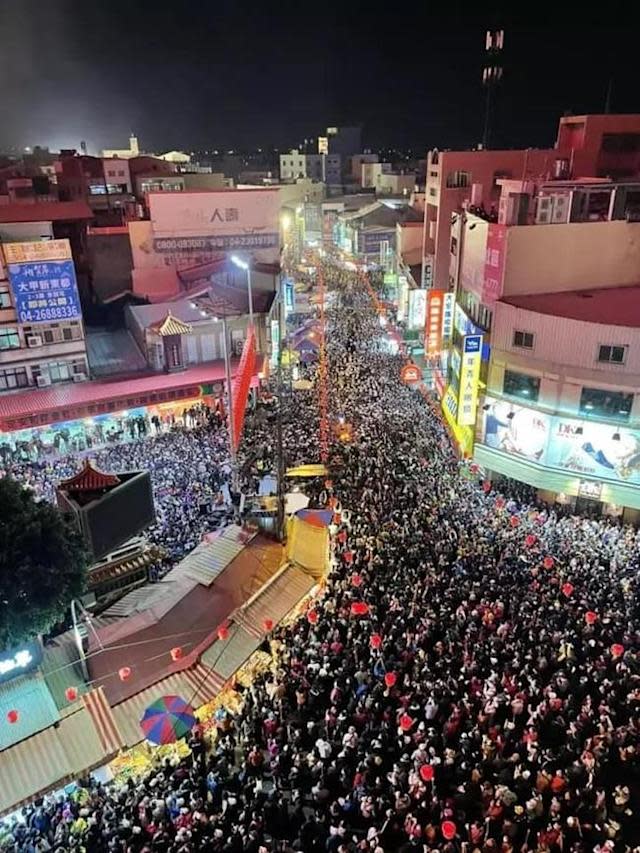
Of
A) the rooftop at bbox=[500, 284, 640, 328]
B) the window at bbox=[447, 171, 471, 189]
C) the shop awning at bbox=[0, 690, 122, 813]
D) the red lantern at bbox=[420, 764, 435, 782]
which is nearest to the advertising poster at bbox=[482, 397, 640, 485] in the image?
the rooftop at bbox=[500, 284, 640, 328]

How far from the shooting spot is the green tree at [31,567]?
→ 41.7 ft

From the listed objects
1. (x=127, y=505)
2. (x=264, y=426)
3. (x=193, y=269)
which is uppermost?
(x=193, y=269)

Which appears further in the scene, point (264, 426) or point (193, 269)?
point (193, 269)

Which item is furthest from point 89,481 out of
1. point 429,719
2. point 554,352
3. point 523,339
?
point 554,352

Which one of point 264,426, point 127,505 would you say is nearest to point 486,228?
point 264,426

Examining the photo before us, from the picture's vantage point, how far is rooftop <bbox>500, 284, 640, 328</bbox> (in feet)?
64.9

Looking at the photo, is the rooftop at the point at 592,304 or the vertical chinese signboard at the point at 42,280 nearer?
the rooftop at the point at 592,304

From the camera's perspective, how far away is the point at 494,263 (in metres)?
22.2

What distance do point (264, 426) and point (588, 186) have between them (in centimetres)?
1716

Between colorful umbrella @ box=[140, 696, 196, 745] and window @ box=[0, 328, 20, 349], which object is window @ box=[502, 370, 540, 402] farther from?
window @ box=[0, 328, 20, 349]

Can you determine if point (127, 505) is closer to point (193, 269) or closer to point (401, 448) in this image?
point (401, 448)

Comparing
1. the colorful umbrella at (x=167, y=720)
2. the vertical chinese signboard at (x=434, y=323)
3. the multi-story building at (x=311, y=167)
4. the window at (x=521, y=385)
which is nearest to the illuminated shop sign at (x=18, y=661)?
the colorful umbrella at (x=167, y=720)

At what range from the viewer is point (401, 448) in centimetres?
2452

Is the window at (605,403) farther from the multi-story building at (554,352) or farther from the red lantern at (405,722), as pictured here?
the red lantern at (405,722)
